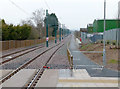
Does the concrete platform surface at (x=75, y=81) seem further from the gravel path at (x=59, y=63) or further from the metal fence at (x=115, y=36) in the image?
the metal fence at (x=115, y=36)

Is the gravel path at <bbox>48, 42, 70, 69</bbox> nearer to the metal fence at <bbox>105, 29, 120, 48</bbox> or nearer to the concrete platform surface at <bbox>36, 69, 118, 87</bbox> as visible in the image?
the concrete platform surface at <bbox>36, 69, 118, 87</bbox>

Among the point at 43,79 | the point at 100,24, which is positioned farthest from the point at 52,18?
the point at 43,79

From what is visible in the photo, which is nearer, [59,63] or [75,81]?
[75,81]

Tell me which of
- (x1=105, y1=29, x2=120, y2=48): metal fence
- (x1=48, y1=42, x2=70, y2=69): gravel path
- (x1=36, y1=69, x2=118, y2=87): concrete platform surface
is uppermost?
(x1=105, y1=29, x2=120, y2=48): metal fence

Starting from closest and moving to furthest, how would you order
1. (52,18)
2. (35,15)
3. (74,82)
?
(74,82) < (35,15) < (52,18)

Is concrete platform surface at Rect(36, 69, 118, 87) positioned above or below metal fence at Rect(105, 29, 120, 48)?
below

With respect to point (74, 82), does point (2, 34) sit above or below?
above

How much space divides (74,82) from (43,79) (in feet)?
5.54

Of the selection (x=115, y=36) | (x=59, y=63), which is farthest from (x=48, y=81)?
(x=115, y=36)

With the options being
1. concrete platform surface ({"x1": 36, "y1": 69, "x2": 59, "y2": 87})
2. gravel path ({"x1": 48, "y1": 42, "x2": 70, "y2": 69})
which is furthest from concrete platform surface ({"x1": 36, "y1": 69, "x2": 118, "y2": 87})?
gravel path ({"x1": 48, "y1": 42, "x2": 70, "y2": 69})

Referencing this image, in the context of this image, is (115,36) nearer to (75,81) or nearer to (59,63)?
(59,63)

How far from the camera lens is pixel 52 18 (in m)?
88.3

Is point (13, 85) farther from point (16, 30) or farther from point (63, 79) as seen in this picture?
point (16, 30)

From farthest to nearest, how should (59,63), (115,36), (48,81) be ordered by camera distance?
(115,36), (59,63), (48,81)
